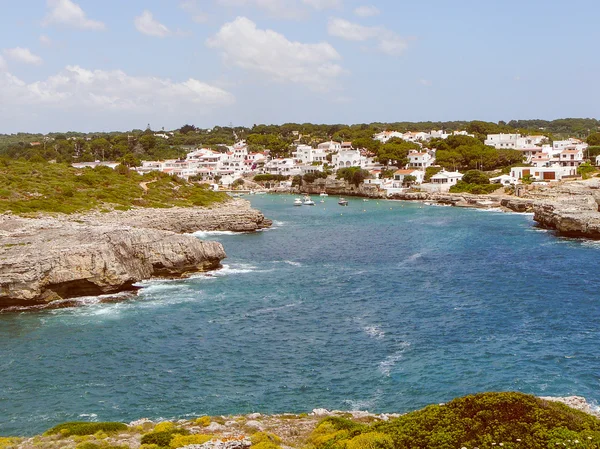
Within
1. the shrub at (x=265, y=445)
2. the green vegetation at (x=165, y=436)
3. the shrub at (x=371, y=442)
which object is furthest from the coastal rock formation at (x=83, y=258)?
the shrub at (x=371, y=442)

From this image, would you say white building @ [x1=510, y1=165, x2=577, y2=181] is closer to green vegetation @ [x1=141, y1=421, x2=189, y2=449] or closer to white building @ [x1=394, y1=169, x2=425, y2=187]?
white building @ [x1=394, y1=169, x2=425, y2=187]

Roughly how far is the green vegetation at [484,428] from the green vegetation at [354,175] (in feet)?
465

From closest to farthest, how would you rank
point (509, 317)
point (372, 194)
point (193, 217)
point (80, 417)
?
point (80, 417) < point (509, 317) < point (193, 217) < point (372, 194)

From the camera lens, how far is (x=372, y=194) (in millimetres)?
152500

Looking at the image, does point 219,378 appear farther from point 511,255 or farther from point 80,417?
point 511,255

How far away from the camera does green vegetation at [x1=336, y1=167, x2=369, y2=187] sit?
530 ft

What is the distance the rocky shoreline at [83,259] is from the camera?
157ft

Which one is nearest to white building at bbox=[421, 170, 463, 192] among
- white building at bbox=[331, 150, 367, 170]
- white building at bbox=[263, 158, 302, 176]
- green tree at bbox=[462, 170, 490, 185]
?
green tree at bbox=[462, 170, 490, 185]

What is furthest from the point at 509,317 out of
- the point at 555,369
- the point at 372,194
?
the point at 372,194

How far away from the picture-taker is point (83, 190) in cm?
9994

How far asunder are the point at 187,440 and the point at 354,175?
142446 millimetres

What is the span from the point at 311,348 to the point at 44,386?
15.0m

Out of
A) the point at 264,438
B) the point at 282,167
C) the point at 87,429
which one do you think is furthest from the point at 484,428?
the point at 282,167

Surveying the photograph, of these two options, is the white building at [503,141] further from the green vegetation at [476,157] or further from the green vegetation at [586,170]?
the green vegetation at [586,170]
